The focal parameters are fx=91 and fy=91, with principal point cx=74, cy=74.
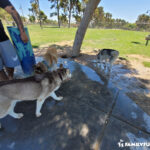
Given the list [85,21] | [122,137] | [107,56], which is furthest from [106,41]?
[122,137]

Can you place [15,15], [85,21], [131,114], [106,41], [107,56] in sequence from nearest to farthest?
1. [15,15]
2. [131,114]
3. [107,56]
4. [85,21]
5. [106,41]

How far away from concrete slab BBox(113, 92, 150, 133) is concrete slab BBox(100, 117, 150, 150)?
133mm

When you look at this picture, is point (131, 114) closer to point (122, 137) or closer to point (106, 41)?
point (122, 137)

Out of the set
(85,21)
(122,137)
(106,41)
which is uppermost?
(85,21)

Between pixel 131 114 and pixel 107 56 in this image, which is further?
pixel 107 56

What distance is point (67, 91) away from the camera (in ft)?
7.86

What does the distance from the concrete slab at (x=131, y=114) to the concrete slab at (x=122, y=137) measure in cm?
13

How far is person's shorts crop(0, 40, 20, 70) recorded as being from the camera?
1993 millimetres

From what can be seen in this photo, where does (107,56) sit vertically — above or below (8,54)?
below

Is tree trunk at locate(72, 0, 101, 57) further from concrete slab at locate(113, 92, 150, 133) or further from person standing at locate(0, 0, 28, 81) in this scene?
concrete slab at locate(113, 92, 150, 133)

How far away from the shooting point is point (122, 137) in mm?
1456

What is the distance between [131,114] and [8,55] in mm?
2946

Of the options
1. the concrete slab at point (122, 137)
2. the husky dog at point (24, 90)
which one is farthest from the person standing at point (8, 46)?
the concrete slab at point (122, 137)

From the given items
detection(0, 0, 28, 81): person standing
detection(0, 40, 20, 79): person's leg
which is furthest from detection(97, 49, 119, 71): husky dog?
detection(0, 40, 20, 79): person's leg
